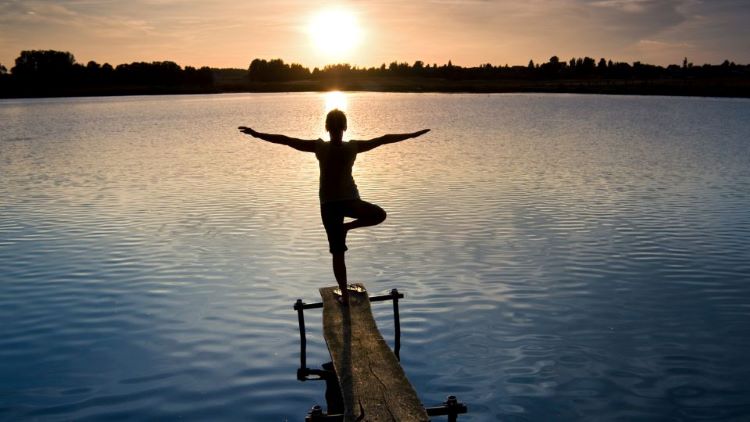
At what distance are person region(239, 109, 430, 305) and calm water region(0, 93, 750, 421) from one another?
2301 mm

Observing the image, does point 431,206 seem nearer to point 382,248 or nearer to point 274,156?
point 382,248

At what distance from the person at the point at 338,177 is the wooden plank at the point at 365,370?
0.74 metres

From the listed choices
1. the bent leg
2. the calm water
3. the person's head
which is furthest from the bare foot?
the person's head

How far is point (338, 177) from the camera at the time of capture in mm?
10375

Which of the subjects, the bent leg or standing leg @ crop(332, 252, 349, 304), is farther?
standing leg @ crop(332, 252, 349, 304)

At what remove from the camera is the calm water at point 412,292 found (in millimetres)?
10352

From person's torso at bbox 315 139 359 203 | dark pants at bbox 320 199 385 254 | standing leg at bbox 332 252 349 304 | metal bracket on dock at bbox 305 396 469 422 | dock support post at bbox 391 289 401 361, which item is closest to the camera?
metal bracket on dock at bbox 305 396 469 422

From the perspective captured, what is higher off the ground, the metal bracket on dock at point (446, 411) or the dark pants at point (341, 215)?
the dark pants at point (341, 215)

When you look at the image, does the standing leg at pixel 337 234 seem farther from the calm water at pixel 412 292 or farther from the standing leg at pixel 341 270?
the calm water at pixel 412 292

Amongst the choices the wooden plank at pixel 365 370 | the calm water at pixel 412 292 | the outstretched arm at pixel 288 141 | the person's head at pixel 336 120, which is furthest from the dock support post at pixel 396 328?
the person's head at pixel 336 120

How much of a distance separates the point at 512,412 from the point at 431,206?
15420mm

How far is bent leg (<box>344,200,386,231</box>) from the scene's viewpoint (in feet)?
34.7

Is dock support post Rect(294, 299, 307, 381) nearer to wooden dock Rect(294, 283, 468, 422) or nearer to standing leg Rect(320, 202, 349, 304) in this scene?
wooden dock Rect(294, 283, 468, 422)

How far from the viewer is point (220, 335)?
41.1 ft
